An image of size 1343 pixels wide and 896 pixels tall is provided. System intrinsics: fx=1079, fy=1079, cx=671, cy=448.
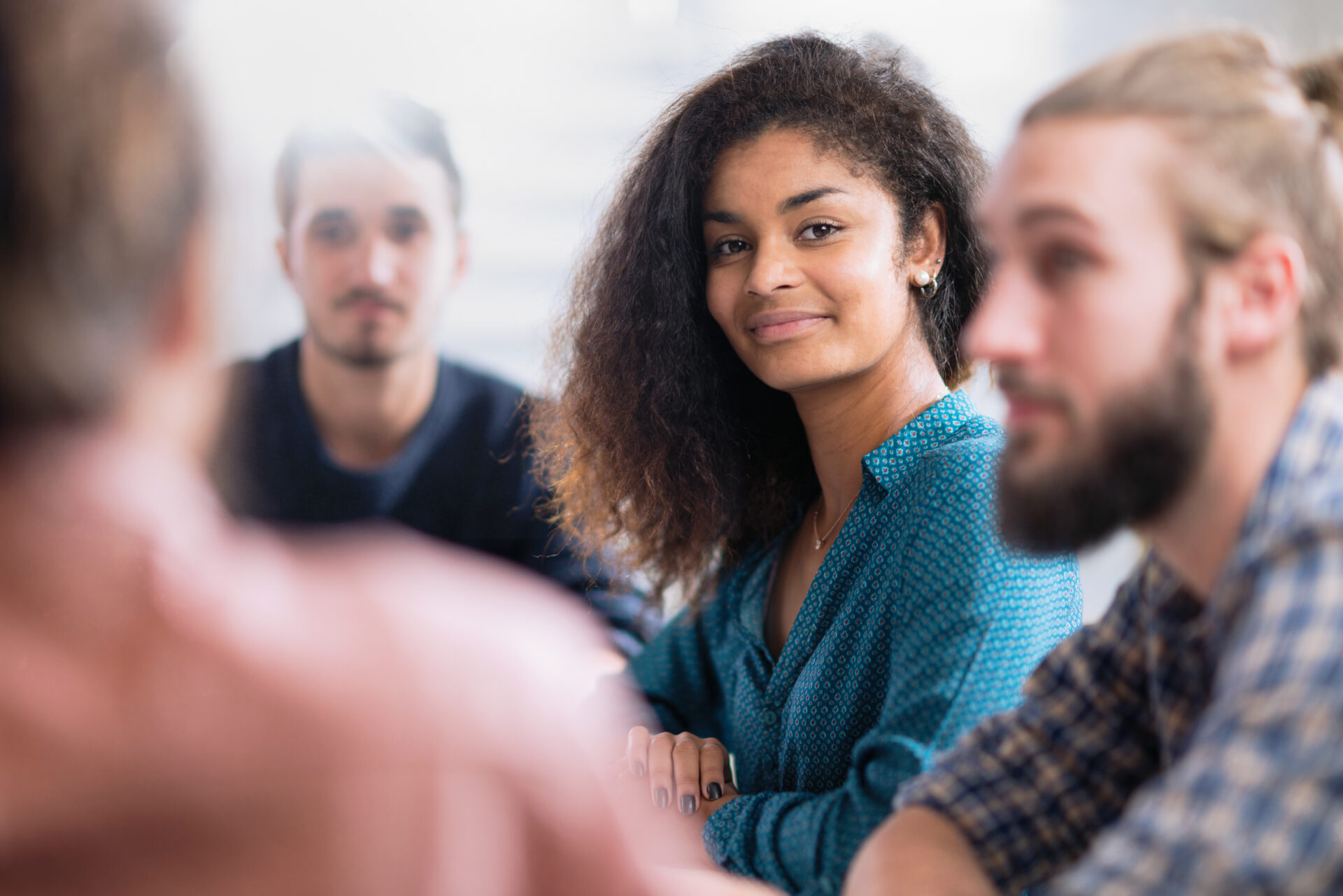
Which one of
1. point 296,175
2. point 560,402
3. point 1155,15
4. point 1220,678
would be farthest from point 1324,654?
point 1155,15

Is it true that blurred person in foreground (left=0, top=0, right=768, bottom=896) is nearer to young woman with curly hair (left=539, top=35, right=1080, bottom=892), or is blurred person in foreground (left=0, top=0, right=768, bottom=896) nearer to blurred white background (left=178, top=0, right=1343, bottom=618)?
young woman with curly hair (left=539, top=35, right=1080, bottom=892)

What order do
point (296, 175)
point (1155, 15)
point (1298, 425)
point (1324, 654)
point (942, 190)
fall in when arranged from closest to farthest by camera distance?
point (1324, 654), point (1298, 425), point (942, 190), point (296, 175), point (1155, 15)

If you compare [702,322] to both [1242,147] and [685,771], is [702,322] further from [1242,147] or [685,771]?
[1242,147]

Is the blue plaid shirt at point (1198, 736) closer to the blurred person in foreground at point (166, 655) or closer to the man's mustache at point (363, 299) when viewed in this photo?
the blurred person in foreground at point (166, 655)

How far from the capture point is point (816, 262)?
135 cm

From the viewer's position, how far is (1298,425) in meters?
0.72

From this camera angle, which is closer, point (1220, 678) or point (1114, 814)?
point (1220, 678)

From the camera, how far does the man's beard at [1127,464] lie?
0.73m

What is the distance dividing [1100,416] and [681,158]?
84cm

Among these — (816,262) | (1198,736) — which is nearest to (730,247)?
(816,262)

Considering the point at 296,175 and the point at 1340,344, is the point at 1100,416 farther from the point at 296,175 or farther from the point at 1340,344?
the point at 296,175

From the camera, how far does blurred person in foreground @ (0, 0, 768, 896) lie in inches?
18.8

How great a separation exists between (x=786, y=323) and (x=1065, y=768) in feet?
2.21

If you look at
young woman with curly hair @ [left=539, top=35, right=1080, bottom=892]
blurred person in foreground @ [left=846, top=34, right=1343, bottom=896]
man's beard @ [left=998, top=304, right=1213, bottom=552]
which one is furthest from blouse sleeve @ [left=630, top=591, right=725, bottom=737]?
man's beard @ [left=998, top=304, right=1213, bottom=552]
